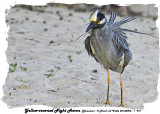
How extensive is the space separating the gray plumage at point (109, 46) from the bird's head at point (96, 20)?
100 millimetres

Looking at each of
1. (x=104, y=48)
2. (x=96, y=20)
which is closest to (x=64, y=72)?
(x=104, y=48)

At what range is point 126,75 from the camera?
224 inches

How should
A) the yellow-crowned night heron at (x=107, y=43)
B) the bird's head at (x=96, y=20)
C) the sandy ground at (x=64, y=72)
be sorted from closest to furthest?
the bird's head at (x=96, y=20)
the yellow-crowned night heron at (x=107, y=43)
the sandy ground at (x=64, y=72)

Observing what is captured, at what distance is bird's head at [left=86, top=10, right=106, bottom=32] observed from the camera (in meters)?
3.95

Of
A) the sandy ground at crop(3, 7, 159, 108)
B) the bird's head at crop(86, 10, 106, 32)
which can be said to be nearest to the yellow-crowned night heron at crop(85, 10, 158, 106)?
the bird's head at crop(86, 10, 106, 32)

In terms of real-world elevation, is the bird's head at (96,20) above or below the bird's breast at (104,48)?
above

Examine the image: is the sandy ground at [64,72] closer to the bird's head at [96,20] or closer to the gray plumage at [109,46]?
the gray plumage at [109,46]

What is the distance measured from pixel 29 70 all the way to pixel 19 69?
21cm

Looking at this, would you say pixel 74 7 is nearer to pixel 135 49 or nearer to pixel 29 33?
pixel 29 33

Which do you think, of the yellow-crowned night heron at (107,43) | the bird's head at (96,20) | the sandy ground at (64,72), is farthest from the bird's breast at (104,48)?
the sandy ground at (64,72)

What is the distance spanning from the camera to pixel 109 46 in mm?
4246

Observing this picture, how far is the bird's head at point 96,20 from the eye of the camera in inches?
155

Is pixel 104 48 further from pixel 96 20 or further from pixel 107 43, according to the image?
pixel 96 20

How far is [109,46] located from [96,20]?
1.65 ft
